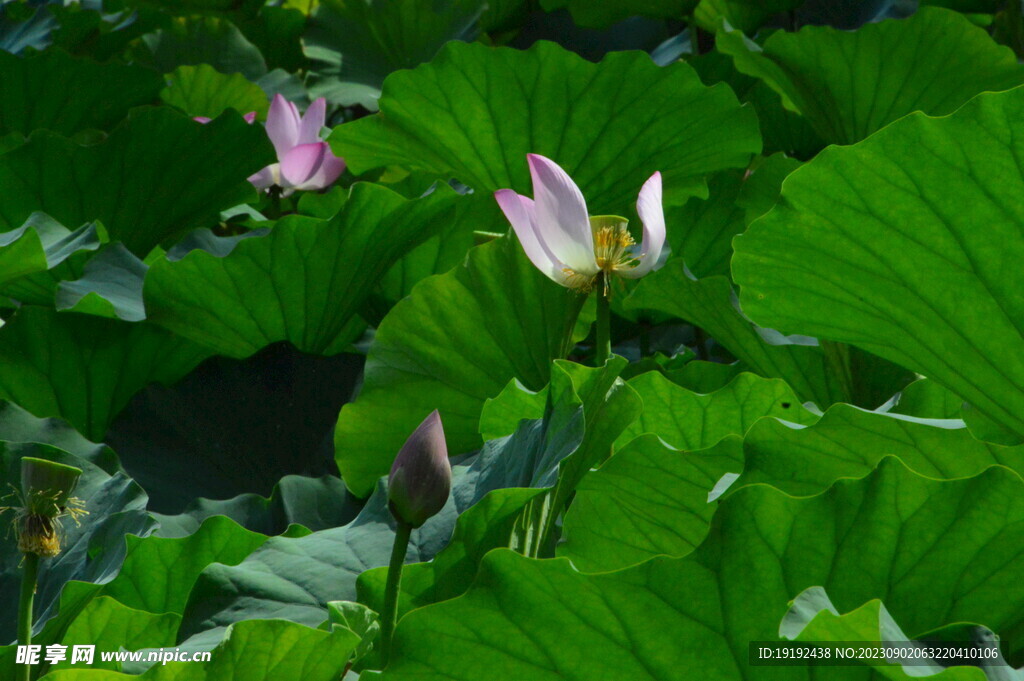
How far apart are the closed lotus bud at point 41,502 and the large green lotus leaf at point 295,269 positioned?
444 mm

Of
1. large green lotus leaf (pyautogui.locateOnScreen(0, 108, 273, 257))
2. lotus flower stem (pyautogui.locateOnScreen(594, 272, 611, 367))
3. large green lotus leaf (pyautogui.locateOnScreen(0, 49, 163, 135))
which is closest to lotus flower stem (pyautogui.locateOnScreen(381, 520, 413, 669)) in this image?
lotus flower stem (pyautogui.locateOnScreen(594, 272, 611, 367))

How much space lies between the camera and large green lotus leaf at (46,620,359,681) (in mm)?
494

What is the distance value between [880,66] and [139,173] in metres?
0.93

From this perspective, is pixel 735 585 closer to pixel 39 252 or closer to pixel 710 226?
pixel 39 252

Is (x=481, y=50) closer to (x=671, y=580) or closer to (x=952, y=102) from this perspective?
(x=952, y=102)

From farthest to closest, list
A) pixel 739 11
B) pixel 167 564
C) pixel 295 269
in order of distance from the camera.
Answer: pixel 739 11
pixel 295 269
pixel 167 564

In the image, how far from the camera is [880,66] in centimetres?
134

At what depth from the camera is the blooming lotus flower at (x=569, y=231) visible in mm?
874

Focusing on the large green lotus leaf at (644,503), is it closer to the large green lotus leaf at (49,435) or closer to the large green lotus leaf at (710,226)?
the large green lotus leaf at (49,435)

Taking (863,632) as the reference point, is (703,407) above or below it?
below

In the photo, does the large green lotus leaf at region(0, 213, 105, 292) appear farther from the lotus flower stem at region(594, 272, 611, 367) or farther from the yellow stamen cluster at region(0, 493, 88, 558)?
the lotus flower stem at region(594, 272, 611, 367)

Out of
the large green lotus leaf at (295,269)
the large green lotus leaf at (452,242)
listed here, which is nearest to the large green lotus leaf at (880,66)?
the large green lotus leaf at (452,242)

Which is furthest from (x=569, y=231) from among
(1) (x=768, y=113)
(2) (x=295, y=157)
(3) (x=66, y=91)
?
(3) (x=66, y=91)

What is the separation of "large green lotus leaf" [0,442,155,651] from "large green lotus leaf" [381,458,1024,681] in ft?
1.25
